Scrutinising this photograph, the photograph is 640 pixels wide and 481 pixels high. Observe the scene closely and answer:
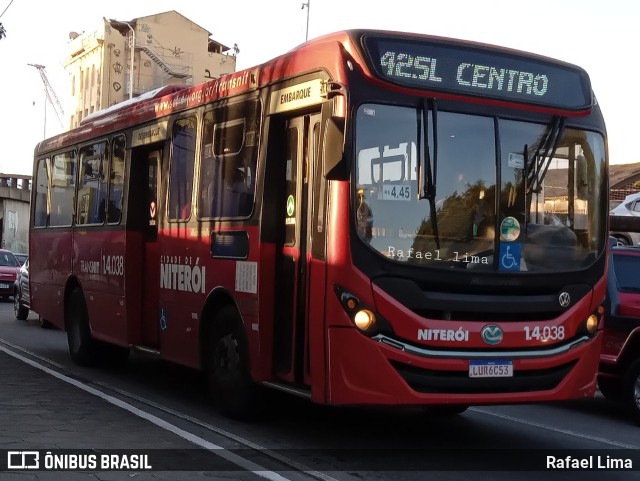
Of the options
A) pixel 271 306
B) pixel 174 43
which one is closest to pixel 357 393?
pixel 271 306

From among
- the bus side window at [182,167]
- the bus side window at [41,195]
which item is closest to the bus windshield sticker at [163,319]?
the bus side window at [182,167]

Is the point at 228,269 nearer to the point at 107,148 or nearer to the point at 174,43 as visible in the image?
the point at 107,148

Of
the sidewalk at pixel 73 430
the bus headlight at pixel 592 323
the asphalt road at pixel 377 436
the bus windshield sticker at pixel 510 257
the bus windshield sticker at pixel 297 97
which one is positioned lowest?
the asphalt road at pixel 377 436

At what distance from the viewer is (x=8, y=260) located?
3441cm

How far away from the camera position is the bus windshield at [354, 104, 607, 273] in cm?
812

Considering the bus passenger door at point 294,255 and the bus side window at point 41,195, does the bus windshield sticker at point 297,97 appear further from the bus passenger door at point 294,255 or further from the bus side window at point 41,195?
the bus side window at point 41,195

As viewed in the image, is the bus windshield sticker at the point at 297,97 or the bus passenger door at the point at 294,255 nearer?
the bus windshield sticker at the point at 297,97

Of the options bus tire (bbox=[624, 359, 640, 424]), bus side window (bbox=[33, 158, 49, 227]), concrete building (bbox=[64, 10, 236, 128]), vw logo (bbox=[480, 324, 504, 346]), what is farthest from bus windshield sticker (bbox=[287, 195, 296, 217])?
concrete building (bbox=[64, 10, 236, 128])

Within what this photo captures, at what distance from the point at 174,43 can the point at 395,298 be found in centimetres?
8190

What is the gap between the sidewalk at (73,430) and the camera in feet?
23.9

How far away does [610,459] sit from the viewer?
28.9ft

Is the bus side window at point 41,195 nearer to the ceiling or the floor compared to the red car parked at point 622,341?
nearer to the ceiling

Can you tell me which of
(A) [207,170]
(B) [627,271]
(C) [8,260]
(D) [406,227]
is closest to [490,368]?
(D) [406,227]

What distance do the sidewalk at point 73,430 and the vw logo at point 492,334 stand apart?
212 centimetres
